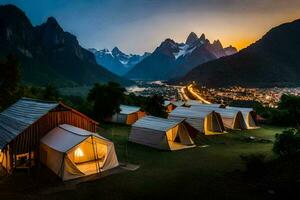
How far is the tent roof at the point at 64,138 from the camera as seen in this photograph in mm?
20062

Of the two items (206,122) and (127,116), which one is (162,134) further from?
(127,116)

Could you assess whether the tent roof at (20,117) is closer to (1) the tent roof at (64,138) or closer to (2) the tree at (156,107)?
(1) the tent roof at (64,138)

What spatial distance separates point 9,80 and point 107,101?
16.1 metres

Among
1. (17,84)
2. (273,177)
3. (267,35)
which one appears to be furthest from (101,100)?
(267,35)

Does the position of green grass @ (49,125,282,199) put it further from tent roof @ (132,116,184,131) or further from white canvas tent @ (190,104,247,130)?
white canvas tent @ (190,104,247,130)

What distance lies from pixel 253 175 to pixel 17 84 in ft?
140

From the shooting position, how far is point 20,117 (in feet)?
78.8

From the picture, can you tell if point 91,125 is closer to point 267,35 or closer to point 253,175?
point 253,175

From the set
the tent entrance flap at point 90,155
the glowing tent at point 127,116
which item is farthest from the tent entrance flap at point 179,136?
the glowing tent at point 127,116

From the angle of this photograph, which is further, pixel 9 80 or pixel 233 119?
pixel 9 80

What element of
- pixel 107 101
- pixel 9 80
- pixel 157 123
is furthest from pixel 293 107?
pixel 9 80

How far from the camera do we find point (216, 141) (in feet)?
112

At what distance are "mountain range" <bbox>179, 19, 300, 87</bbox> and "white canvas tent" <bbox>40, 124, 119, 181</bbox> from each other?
12983 cm

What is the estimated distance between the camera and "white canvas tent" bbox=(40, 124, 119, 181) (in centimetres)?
1953
